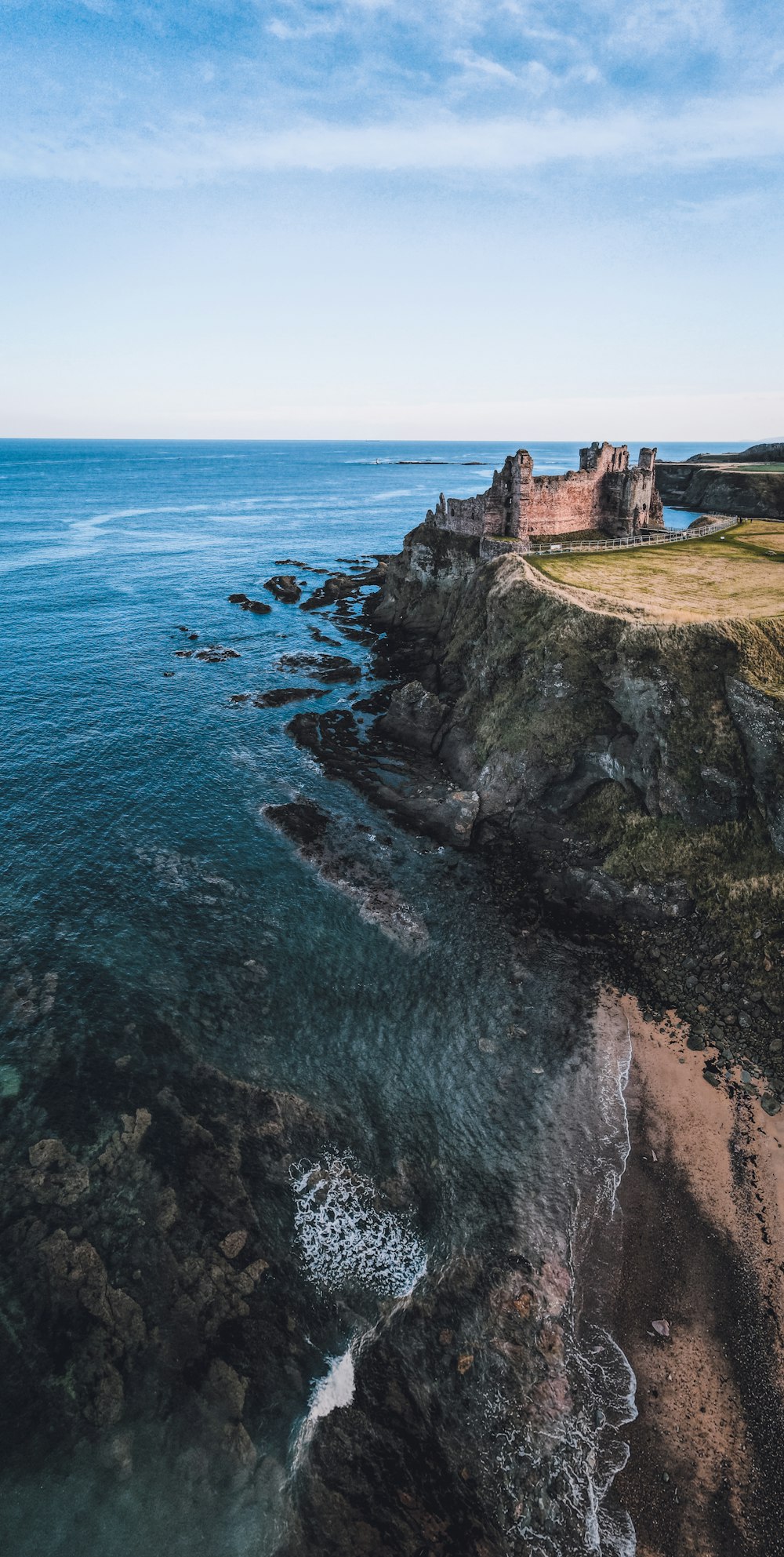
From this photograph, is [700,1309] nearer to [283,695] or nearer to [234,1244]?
[234,1244]

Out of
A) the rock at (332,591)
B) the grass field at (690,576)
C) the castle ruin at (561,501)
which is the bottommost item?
the rock at (332,591)

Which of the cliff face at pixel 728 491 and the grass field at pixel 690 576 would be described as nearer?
the grass field at pixel 690 576

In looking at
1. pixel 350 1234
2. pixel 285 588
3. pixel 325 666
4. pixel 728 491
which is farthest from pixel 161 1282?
pixel 728 491

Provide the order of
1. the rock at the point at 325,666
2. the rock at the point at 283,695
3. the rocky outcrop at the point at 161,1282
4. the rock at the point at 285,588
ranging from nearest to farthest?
the rocky outcrop at the point at 161,1282 → the rock at the point at 283,695 → the rock at the point at 325,666 → the rock at the point at 285,588

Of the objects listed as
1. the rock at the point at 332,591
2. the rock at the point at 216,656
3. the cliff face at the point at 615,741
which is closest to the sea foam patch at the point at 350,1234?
the cliff face at the point at 615,741

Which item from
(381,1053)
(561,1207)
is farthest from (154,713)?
(561,1207)

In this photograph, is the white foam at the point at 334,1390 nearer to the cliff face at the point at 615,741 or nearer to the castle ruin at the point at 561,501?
the cliff face at the point at 615,741

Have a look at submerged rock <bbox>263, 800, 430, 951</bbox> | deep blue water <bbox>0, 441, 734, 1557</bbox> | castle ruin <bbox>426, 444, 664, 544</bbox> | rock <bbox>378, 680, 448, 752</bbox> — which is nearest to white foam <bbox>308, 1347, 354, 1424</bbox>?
deep blue water <bbox>0, 441, 734, 1557</bbox>
